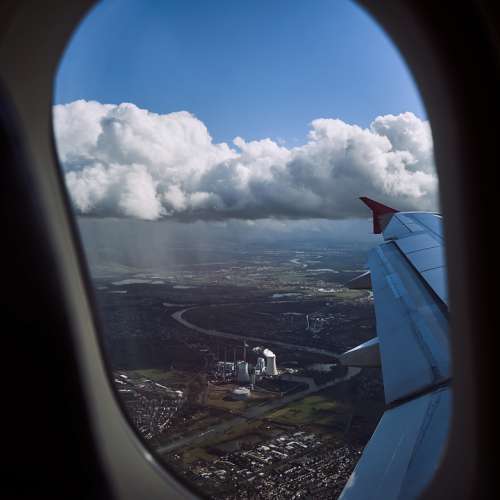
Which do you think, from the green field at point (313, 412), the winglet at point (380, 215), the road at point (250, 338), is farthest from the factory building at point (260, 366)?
the winglet at point (380, 215)

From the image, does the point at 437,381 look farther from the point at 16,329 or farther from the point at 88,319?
the point at 16,329

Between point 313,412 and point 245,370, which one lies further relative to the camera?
point 245,370

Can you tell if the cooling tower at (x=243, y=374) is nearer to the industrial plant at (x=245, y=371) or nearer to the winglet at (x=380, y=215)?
the industrial plant at (x=245, y=371)

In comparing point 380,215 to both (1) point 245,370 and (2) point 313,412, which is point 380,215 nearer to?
(2) point 313,412

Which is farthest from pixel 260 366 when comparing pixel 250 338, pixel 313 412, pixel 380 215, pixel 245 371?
pixel 380 215

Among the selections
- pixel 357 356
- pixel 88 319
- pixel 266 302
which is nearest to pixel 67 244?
pixel 88 319

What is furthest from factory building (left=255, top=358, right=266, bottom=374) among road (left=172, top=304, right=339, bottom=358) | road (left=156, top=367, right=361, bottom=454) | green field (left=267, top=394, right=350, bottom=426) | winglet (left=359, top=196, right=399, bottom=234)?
winglet (left=359, top=196, right=399, bottom=234)

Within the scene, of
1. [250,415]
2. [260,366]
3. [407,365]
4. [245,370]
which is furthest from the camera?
[260,366]
